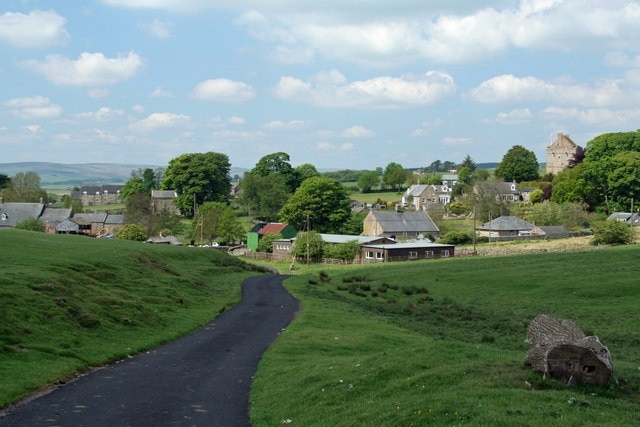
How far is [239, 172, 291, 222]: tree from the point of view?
527ft

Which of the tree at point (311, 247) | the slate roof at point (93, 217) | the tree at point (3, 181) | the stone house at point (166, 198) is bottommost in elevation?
the tree at point (311, 247)

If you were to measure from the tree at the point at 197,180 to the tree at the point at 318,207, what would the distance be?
1529 inches

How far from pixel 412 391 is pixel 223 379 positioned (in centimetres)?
863

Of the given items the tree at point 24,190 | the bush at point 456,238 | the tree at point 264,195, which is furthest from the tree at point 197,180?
the bush at point 456,238

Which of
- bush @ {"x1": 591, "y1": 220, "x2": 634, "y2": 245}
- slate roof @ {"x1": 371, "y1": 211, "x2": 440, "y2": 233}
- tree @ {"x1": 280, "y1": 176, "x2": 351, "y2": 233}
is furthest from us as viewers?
tree @ {"x1": 280, "y1": 176, "x2": 351, "y2": 233}

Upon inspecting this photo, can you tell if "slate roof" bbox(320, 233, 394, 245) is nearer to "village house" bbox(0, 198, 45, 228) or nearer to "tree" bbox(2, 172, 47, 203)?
"village house" bbox(0, 198, 45, 228)

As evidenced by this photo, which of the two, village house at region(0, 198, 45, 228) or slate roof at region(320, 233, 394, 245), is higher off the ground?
village house at region(0, 198, 45, 228)

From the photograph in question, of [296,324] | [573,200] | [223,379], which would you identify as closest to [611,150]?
[573,200]

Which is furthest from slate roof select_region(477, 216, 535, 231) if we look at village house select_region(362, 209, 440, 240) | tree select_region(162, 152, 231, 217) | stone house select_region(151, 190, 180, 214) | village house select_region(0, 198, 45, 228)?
stone house select_region(151, 190, 180, 214)

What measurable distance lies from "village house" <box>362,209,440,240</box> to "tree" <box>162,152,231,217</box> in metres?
51.5

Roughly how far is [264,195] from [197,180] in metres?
19.1

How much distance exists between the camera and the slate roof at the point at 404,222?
131 m

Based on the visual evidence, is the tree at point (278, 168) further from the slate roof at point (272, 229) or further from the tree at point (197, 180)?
the slate roof at point (272, 229)

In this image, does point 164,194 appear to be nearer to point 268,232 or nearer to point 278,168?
Result: point 278,168
